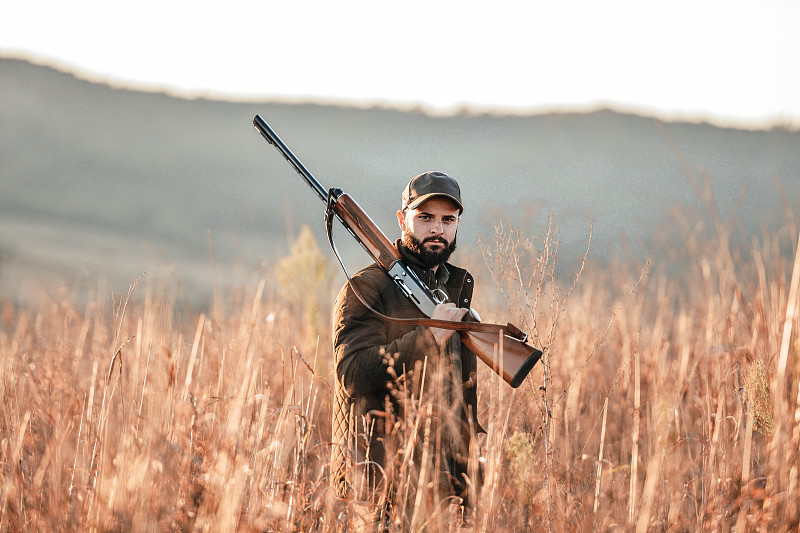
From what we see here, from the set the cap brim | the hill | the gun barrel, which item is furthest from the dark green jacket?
the hill

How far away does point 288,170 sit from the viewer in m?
33.0

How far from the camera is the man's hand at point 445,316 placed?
96.0 inches

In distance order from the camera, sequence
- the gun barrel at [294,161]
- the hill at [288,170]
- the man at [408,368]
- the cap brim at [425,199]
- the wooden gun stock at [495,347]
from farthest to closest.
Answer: the hill at [288,170]
the gun barrel at [294,161]
the cap brim at [425,199]
the wooden gun stock at [495,347]
the man at [408,368]

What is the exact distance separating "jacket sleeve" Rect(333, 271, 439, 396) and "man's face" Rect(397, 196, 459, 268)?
0.73 ft

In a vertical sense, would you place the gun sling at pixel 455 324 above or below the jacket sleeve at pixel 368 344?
above

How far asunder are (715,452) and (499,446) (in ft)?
3.25

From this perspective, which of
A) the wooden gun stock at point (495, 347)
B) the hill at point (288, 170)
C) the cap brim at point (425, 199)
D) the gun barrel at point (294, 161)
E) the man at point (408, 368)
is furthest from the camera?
the hill at point (288, 170)

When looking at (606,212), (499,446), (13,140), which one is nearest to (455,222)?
(499,446)

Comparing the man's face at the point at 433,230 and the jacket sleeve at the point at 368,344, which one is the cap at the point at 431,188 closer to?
the man's face at the point at 433,230

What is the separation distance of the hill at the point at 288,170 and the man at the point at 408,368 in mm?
16562

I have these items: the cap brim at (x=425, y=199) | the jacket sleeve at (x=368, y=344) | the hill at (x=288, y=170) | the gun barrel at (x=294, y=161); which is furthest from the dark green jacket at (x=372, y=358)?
the hill at (x=288, y=170)

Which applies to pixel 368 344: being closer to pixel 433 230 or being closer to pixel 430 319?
pixel 430 319

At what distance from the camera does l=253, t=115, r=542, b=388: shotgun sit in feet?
7.89

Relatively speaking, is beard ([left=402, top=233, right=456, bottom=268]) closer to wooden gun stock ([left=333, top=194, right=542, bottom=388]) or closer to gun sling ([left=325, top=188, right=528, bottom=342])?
wooden gun stock ([left=333, top=194, right=542, bottom=388])
